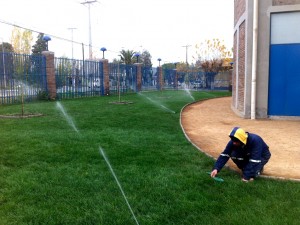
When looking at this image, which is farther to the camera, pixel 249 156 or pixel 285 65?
pixel 285 65

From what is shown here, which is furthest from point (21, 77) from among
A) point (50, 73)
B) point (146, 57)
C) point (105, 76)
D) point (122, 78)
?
point (146, 57)

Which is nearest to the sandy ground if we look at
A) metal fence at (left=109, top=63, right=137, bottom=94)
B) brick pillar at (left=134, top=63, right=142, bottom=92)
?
metal fence at (left=109, top=63, right=137, bottom=94)

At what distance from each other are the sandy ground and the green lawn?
2.00ft

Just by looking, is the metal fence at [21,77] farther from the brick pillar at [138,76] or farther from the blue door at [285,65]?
the brick pillar at [138,76]

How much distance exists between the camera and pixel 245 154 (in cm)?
471

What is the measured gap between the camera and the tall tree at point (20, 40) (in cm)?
4219

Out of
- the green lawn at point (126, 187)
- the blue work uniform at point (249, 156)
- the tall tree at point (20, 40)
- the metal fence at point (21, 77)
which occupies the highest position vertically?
the tall tree at point (20, 40)

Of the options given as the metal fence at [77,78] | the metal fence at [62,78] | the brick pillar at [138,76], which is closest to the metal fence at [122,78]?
the metal fence at [62,78]

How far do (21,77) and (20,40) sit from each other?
2914 cm

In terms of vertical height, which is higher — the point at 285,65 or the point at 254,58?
the point at 254,58

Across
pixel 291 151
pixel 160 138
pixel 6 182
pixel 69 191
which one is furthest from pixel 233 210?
pixel 160 138

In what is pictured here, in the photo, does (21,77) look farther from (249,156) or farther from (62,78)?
(249,156)

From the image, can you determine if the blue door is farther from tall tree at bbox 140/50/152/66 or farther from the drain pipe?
tall tree at bbox 140/50/152/66

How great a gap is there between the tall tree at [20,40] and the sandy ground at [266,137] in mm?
36929
